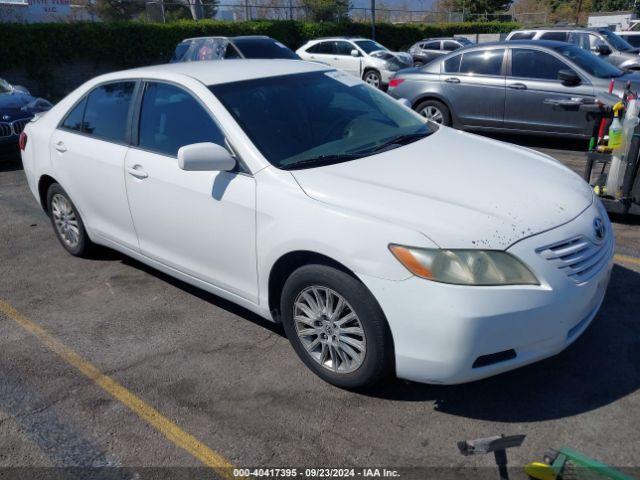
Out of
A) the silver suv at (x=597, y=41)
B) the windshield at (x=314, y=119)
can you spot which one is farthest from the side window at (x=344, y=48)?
the windshield at (x=314, y=119)

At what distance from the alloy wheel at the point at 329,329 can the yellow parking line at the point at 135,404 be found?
772mm

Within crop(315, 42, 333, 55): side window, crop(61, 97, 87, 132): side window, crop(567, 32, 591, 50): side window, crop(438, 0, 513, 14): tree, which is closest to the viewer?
crop(61, 97, 87, 132): side window

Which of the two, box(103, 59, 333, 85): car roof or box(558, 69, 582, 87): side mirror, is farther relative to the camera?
box(558, 69, 582, 87): side mirror

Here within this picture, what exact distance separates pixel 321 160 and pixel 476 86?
6.29 m

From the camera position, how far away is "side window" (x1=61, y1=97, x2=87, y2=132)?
477cm

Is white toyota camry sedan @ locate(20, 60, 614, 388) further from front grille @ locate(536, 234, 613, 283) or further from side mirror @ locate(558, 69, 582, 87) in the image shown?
side mirror @ locate(558, 69, 582, 87)

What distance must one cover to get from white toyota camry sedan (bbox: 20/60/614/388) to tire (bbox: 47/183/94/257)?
341 mm

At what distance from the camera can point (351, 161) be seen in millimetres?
3463

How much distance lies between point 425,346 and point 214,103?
1955 mm

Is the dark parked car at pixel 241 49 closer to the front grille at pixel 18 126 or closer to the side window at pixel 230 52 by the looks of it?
the side window at pixel 230 52

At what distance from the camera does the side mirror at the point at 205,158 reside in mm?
3295

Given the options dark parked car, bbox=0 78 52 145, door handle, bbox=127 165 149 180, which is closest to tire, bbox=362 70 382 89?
dark parked car, bbox=0 78 52 145

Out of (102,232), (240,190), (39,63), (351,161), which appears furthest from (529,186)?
(39,63)

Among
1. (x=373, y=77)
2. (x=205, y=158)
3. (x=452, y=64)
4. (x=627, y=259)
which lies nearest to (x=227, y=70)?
(x=205, y=158)
